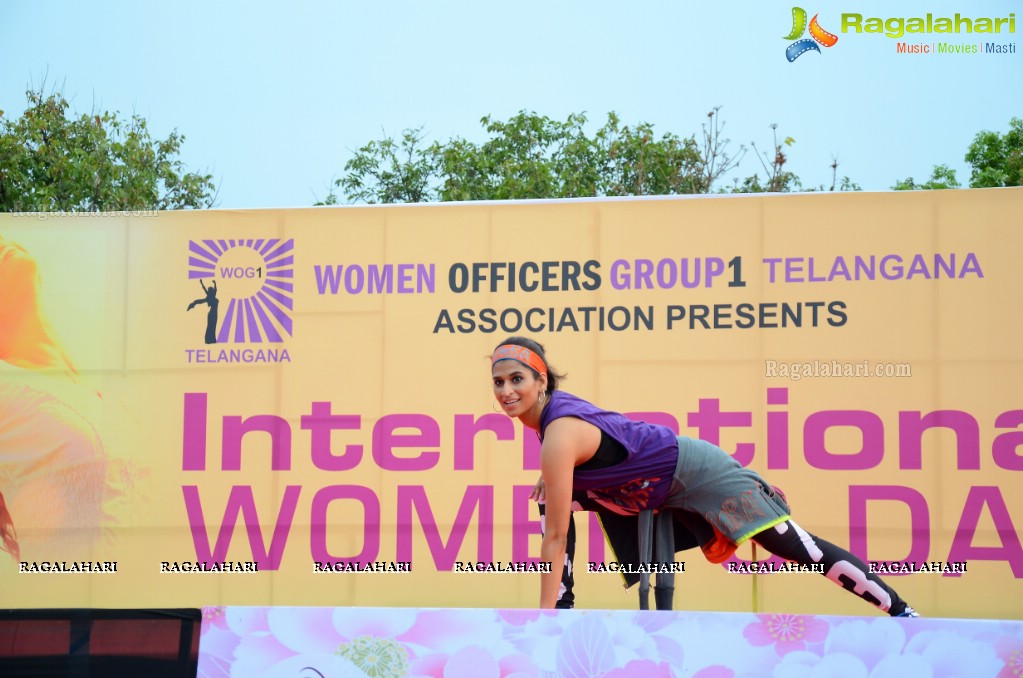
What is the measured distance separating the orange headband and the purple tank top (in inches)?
6.5

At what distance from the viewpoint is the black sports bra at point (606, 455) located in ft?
12.1

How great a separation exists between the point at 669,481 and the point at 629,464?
0.18 metres

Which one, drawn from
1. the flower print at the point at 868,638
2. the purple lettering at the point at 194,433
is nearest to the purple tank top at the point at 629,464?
the flower print at the point at 868,638

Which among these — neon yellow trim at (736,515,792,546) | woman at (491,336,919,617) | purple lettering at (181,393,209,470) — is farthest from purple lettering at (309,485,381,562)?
neon yellow trim at (736,515,792,546)

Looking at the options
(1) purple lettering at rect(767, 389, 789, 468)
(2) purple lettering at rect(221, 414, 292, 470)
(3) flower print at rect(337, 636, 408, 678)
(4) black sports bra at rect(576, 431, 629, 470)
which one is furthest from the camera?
(2) purple lettering at rect(221, 414, 292, 470)

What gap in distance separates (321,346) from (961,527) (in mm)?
2525

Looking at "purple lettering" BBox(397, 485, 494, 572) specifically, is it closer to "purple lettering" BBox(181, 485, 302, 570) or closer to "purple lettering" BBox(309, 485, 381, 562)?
"purple lettering" BBox(309, 485, 381, 562)

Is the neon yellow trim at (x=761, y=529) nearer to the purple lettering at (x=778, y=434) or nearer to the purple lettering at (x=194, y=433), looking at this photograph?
the purple lettering at (x=778, y=434)

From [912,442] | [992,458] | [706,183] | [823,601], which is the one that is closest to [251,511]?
[823,601]

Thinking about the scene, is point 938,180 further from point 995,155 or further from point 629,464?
point 629,464

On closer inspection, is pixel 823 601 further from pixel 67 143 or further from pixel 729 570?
pixel 67 143

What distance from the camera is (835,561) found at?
3.77 metres

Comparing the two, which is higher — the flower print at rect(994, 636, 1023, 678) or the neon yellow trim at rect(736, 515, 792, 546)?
the neon yellow trim at rect(736, 515, 792, 546)

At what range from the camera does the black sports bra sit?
3.69 m
